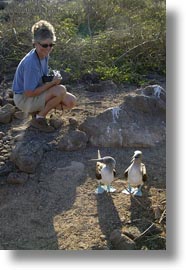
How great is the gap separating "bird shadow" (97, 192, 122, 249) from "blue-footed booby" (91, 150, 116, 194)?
38 millimetres

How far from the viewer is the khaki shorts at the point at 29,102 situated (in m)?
3.84

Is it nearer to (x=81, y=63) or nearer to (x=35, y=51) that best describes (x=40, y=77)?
(x=35, y=51)

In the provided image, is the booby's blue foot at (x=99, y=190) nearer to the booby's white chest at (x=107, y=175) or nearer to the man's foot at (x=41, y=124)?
the booby's white chest at (x=107, y=175)

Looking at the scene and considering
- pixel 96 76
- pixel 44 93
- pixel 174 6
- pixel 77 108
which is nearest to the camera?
pixel 174 6

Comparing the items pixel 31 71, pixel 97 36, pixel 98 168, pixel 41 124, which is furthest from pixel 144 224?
pixel 97 36

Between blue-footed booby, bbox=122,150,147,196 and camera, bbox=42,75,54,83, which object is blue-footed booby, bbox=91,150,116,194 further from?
camera, bbox=42,75,54,83

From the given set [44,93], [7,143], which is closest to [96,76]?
[44,93]

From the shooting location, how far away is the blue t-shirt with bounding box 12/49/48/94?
3633mm

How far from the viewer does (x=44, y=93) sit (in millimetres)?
3826

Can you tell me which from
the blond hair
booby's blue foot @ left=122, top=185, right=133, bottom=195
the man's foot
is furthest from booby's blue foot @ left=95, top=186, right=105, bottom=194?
the blond hair

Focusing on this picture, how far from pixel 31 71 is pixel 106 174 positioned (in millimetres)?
931

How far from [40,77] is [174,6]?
1216 mm

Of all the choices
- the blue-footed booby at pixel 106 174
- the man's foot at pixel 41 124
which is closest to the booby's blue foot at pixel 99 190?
the blue-footed booby at pixel 106 174

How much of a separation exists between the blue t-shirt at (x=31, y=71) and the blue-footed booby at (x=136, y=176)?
3.08ft
